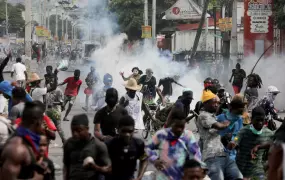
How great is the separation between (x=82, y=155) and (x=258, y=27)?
24.2 m

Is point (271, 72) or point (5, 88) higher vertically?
point (5, 88)

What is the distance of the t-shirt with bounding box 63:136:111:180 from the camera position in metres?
7.02

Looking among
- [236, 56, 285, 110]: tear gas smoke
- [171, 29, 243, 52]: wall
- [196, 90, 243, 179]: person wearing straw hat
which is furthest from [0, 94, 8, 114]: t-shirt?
[171, 29, 243, 52]: wall

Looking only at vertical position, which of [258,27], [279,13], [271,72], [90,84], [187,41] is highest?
[279,13]

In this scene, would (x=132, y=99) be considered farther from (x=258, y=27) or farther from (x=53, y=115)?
(x=258, y=27)

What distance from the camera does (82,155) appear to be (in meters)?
7.02

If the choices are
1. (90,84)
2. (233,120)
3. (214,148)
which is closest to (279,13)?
(90,84)

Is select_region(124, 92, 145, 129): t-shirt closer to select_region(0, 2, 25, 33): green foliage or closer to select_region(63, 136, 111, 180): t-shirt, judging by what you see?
select_region(63, 136, 111, 180): t-shirt

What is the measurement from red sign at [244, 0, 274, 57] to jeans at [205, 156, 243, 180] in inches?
872

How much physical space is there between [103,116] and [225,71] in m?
27.9

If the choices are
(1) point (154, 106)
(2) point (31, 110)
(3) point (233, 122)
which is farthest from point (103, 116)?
(1) point (154, 106)

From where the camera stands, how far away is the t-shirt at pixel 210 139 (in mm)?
8625

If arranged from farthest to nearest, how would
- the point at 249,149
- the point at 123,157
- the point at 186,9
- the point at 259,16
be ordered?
the point at 186,9 < the point at 259,16 < the point at 249,149 < the point at 123,157

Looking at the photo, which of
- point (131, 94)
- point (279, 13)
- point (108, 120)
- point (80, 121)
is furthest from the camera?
point (279, 13)
